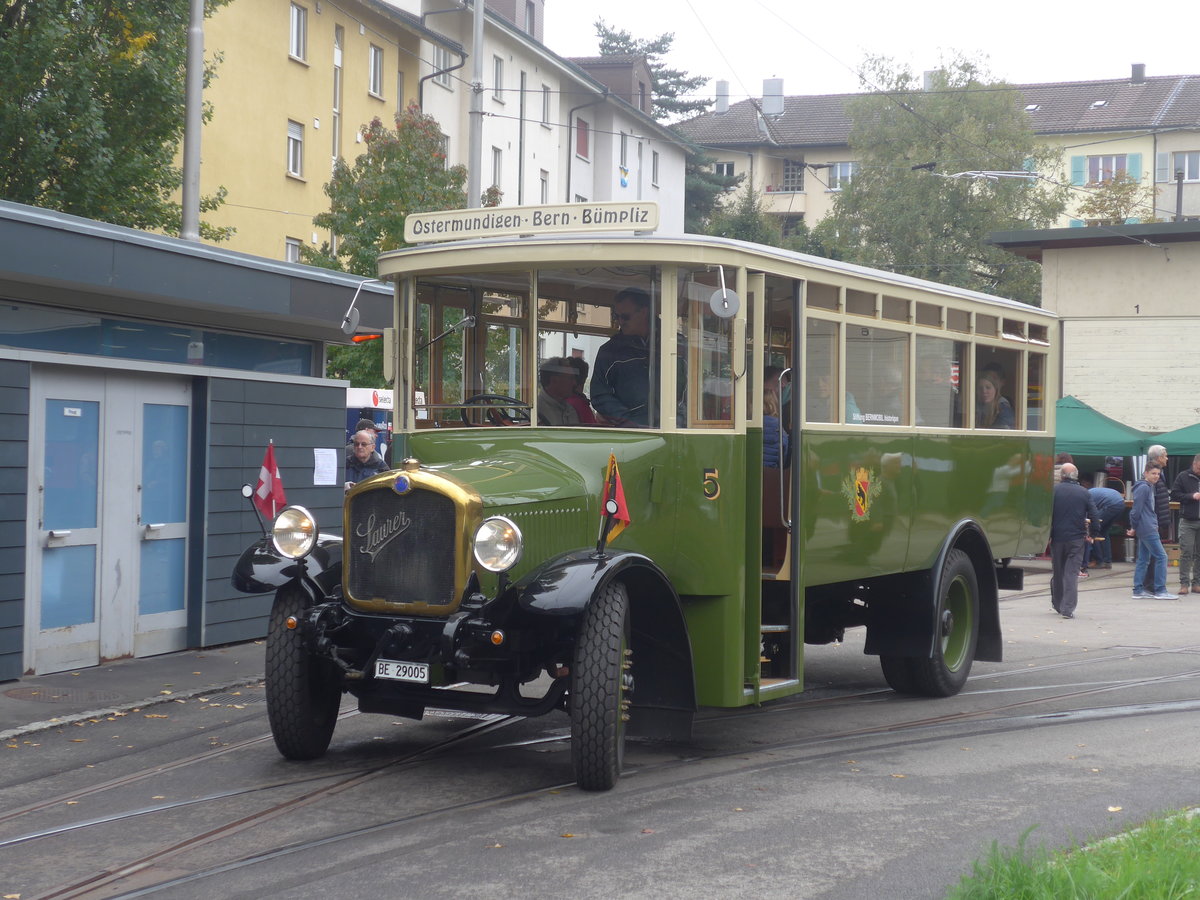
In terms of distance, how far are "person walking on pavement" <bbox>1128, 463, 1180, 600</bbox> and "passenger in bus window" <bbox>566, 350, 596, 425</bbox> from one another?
13.1 metres

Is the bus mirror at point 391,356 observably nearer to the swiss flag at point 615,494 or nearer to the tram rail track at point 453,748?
the swiss flag at point 615,494

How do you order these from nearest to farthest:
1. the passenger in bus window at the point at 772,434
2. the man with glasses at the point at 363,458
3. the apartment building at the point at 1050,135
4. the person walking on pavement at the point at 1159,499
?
the passenger in bus window at the point at 772,434
the man with glasses at the point at 363,458
the person walking on pavement at the point at 1159,499
the apartment building at the point at 1050,135

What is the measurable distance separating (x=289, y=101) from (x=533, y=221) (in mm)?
25053

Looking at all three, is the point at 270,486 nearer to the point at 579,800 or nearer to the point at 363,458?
the point at 579,800

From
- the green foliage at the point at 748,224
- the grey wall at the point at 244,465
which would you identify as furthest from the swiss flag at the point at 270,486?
the green foliage at the point at 748,224

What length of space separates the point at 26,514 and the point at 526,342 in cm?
427

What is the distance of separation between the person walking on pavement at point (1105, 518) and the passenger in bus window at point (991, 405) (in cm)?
1158

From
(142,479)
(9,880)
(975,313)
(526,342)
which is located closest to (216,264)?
(142,479)

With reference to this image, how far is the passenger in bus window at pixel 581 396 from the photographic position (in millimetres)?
7738

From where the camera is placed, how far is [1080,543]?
55.0 ft

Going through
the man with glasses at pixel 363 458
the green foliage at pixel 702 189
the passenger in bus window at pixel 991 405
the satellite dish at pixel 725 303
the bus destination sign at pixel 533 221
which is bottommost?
the man with glasses at pixel 363 458

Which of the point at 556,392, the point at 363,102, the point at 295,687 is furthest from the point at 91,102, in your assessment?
the point at 363,102

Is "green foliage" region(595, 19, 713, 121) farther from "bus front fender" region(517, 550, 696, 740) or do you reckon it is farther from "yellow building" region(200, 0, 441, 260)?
"bus front fender" region(517, 550, 696, 740)

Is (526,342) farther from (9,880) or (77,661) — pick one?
(77,661)
